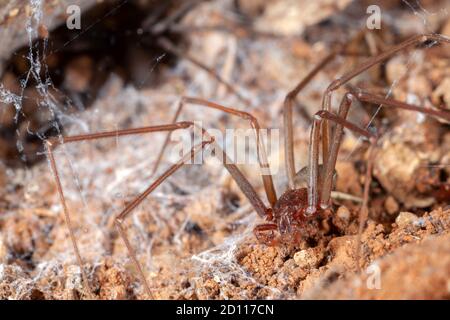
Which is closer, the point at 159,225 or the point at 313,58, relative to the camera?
the point at 159,225

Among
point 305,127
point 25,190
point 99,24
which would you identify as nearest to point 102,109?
point 99,24

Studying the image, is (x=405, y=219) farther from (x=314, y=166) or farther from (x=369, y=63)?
(x=369, y=63)

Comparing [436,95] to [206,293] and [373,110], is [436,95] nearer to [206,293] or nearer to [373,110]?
[373,110]

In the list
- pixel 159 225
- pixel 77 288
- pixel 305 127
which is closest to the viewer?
pixel 77 288

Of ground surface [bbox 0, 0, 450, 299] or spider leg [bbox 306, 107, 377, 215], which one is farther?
spider leg [bbox 306, 107, 377, 215]

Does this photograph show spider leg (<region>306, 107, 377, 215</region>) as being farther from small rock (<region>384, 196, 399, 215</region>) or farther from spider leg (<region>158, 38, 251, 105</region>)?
spider leg (<region>158, 38, 251, 105</region>)

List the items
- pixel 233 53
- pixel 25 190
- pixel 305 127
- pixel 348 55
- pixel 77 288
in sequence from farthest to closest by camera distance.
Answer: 1. pixel 233 53
2. pixel 348 55
3. pixel 305 127
4. pixel 25 190
5. pixel 77 288

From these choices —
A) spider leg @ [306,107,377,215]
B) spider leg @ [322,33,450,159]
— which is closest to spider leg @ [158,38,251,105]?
spider leg @ [322,33,450,159]

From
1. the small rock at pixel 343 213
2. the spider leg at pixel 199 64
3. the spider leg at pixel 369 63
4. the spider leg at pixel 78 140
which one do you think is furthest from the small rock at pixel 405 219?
the spider leg at pixel 199 64
